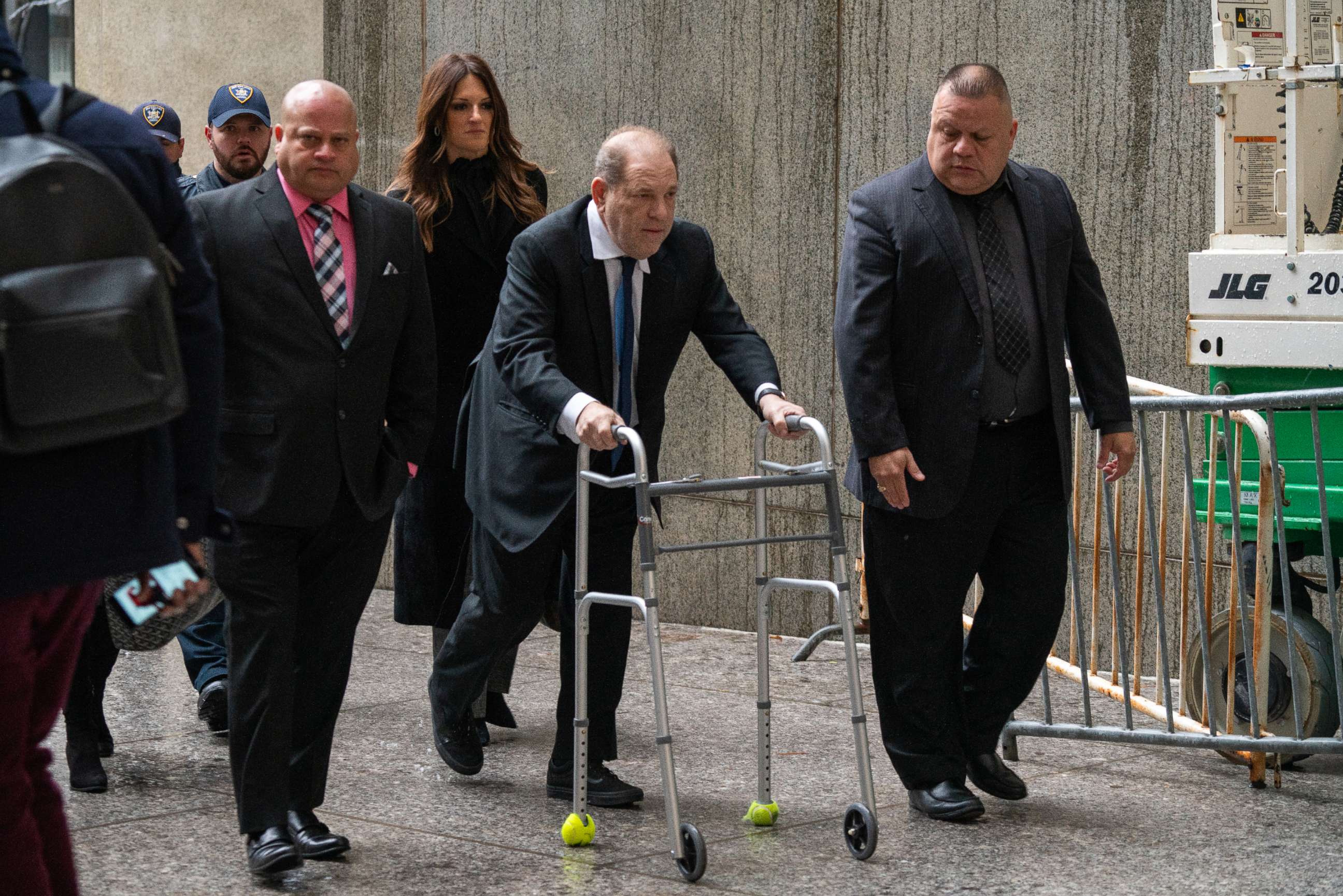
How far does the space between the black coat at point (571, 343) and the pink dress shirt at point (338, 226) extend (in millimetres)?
464

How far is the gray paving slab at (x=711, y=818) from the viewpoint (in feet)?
14.6

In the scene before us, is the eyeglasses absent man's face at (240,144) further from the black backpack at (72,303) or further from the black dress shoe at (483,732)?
the black backpack at (72,303)

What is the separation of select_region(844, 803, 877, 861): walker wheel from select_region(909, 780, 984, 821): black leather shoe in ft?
1.30

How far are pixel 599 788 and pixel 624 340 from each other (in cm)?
128

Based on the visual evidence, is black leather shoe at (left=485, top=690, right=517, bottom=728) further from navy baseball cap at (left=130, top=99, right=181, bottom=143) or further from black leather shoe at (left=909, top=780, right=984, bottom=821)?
navy baseball cap at (left=130, top=99, right=181, bottom=143)

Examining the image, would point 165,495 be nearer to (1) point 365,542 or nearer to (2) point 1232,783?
(1) point 365,542

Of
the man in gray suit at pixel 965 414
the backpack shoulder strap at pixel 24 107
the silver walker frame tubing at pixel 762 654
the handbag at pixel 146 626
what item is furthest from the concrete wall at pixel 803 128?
the backpack shoulder strap at pixel 24 107

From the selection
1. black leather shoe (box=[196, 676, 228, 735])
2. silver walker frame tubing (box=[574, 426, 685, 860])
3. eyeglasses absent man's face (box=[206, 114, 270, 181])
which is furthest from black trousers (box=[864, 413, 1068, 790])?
eyeglasses absent man's face (box=[206, 114, 270, 181])

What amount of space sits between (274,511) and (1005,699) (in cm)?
215

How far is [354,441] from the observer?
4570 millimetres

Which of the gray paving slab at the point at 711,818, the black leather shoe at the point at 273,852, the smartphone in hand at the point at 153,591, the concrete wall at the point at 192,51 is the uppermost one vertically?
the concrete wall at the point at 192,51

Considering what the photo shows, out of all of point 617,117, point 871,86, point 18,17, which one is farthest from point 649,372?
point 18,17

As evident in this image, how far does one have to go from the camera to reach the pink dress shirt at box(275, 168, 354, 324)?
4605 mm

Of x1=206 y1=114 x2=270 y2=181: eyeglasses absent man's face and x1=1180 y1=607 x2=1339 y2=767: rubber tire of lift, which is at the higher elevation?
x1=206 y1=114 x2=270 y2=181: eyeglasses absent man's face
